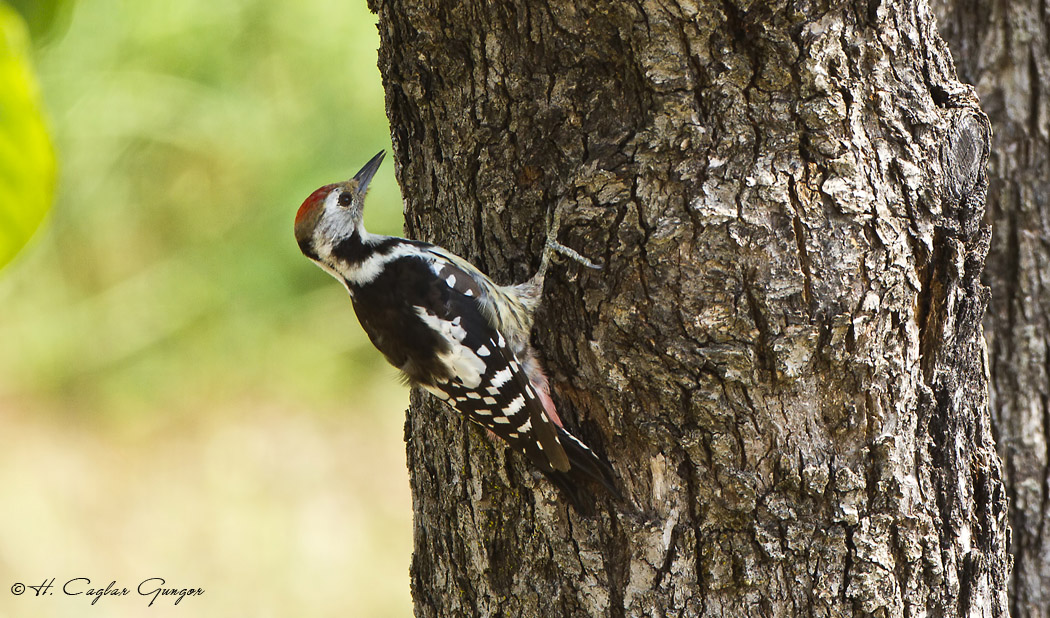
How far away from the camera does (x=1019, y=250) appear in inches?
115

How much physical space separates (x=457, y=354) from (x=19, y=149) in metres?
1.74

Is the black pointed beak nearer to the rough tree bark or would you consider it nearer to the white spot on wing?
the rough tree bark

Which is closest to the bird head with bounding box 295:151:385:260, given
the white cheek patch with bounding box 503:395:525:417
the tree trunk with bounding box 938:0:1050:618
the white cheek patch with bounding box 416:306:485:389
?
the white cheek patch with bounding box 416:306:485:389

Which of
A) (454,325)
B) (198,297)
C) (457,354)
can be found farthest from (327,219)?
(198,297)

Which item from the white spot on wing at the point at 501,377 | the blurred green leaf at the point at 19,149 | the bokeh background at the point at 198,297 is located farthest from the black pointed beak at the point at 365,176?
the bokeh background at the point at 198,297

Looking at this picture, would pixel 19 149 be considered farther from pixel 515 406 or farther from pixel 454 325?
pixel 454 325

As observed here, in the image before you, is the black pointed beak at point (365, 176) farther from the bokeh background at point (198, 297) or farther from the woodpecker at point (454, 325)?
the bokeh background at point (198, 297)

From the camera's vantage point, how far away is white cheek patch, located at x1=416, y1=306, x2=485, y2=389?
7.86 feet

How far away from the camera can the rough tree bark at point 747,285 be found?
1983mm

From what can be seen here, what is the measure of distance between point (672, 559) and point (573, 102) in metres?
1.14

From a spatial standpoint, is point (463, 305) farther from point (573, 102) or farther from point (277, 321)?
point (277, 321)

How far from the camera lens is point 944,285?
6.82 ft

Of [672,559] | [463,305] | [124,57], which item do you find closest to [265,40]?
[124,57]

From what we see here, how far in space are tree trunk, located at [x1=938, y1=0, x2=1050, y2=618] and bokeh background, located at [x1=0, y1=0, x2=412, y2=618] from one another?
3.86 m
